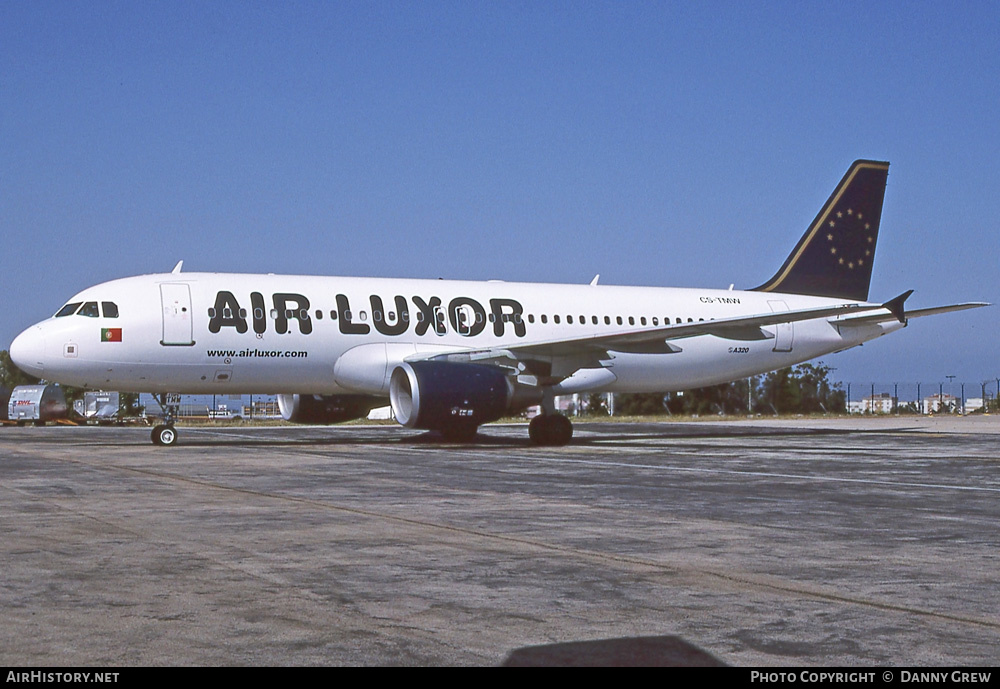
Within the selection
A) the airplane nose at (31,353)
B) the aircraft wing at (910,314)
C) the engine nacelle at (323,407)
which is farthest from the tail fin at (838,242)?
the airplane nose at (31,353)

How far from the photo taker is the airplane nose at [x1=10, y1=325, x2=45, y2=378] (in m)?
20.5

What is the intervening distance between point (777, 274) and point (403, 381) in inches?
521

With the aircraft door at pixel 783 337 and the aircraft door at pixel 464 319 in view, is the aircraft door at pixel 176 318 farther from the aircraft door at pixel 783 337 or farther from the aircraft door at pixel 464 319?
the aircraft door at pixel 783 337

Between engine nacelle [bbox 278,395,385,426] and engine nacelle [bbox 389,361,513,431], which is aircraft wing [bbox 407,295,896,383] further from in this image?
engine nacelle [bbox 278,395,385,426]

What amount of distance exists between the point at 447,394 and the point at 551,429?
12.5ft

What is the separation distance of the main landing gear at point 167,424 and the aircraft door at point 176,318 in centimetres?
157

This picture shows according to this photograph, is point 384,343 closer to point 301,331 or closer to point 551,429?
point 301,331

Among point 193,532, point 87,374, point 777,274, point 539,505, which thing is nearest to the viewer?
point 193,532

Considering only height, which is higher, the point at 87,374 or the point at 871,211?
the point at 871,211

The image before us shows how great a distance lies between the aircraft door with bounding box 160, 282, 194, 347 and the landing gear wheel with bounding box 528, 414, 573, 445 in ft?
24.5

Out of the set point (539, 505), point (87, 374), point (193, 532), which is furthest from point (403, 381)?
point (193, 532)

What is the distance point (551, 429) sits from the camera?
2331 cm

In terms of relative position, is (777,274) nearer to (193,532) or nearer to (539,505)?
(539,505)
